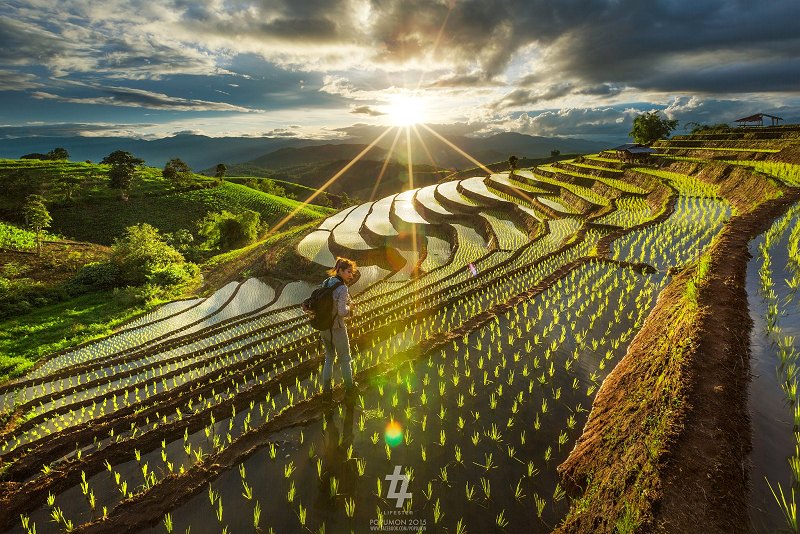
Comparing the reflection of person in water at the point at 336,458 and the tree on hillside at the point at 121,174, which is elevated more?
the tree on hillside at the point at 121,174

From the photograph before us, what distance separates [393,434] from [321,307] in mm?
2150

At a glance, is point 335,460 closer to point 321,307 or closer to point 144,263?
point 321,307

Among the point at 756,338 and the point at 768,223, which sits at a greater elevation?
the point at 768,223

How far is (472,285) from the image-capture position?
1222 centimetres

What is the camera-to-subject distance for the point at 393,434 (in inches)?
197

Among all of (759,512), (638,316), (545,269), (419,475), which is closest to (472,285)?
(545,269)

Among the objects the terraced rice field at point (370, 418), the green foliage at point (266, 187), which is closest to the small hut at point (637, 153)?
the terraced rice field at point (370, 418)

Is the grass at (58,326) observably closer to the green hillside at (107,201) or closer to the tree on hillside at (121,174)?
the green hillside at (107,201)

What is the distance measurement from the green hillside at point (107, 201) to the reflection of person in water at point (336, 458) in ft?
168

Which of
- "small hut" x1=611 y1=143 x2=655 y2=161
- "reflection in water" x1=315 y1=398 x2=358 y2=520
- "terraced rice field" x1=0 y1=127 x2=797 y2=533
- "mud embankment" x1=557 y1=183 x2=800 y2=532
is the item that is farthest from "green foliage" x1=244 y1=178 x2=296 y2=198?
"mud embankment" x1=557 y1=183 x2=800 y2=532

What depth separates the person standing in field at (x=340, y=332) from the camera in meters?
5.27

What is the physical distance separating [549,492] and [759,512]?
5.86ft

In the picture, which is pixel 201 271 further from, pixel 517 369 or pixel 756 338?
pixel 756 338

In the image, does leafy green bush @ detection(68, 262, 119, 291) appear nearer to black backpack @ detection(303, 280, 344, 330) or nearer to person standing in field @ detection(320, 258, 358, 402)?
person standing in field @ detection(320, 258, 358, 402)
